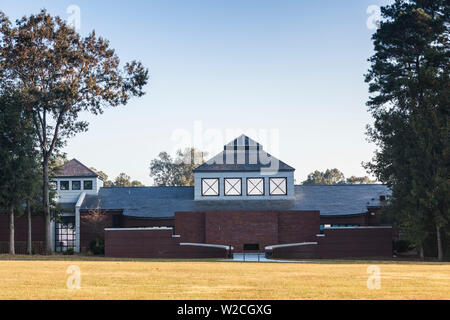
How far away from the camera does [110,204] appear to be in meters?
55.8

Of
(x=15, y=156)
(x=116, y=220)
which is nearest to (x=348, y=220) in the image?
(x=116, y=220)

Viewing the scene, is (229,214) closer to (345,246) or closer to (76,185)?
(345,246)

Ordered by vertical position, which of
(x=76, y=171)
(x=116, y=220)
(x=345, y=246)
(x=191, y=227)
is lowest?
(x=345, y=246)

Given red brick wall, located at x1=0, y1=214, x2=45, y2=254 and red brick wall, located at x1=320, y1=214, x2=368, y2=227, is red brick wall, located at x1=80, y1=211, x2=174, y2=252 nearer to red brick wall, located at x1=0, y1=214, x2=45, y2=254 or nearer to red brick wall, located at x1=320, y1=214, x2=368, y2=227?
red brick wall, located at x1=0, y1=214, x2=45, y2=254

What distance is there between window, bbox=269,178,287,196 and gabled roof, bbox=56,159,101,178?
1741cm

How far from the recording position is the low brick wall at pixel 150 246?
46.4 meters

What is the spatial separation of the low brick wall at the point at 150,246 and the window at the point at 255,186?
10618 mm

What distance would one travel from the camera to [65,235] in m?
56.5

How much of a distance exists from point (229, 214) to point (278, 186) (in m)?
7.14

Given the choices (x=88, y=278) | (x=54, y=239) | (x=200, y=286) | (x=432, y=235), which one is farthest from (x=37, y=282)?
(x=54, y=239)

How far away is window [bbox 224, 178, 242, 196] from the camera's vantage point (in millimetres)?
55594

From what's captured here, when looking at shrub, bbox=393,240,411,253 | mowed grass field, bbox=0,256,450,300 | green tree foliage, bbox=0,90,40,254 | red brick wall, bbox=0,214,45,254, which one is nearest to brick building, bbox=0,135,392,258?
red brick wall, bbox=0,214,45,254

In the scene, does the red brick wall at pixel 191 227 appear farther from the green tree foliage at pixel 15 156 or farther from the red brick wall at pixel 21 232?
the green tree foliage at pixel 15 156

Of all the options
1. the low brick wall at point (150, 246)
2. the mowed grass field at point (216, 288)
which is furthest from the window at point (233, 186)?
the mowed grass field at point (216, 288)
